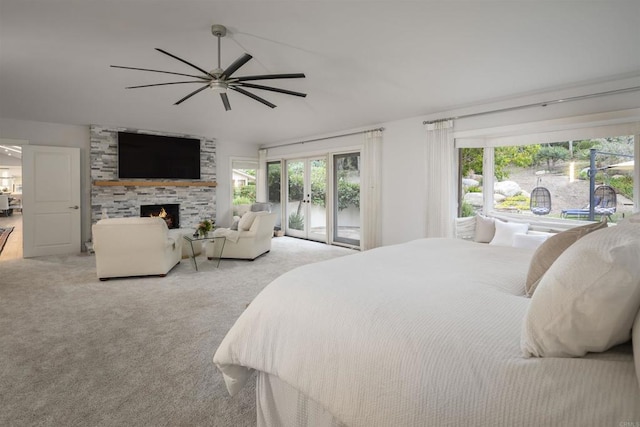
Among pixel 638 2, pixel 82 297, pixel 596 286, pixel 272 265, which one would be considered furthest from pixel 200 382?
pixel 638 2

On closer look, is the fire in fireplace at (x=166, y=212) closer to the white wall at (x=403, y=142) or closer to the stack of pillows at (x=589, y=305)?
the white wall at (x=403, y=142)

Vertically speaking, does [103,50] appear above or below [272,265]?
above

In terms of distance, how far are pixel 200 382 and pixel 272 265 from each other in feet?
9.56

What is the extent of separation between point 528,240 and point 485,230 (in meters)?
0.61

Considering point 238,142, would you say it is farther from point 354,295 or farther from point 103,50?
point 354,295

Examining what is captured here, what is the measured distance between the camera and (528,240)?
11.8ft

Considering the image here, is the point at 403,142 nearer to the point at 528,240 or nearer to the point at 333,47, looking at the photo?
the point at 528,240

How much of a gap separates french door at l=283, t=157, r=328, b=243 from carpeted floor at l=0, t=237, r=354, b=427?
10.0 feet

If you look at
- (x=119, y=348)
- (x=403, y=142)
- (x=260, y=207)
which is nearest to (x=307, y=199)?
(x=260, y=207)

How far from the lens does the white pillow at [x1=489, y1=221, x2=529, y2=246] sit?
3.89 m

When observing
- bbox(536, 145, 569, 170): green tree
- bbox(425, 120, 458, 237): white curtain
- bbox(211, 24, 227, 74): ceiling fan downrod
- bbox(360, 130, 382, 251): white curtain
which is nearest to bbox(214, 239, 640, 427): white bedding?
bbox(211, 24, 227, 74): ceiling fan downrod

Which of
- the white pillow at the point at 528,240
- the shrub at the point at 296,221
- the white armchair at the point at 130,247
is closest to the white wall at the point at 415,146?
the white pillow at the point at 528,240

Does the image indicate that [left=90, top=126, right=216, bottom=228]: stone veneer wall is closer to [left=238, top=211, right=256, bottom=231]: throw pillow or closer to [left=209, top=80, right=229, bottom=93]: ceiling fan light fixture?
[left=238, top=211, right=256, bottom=231]: throw pillow

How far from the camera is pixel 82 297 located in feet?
10.9
